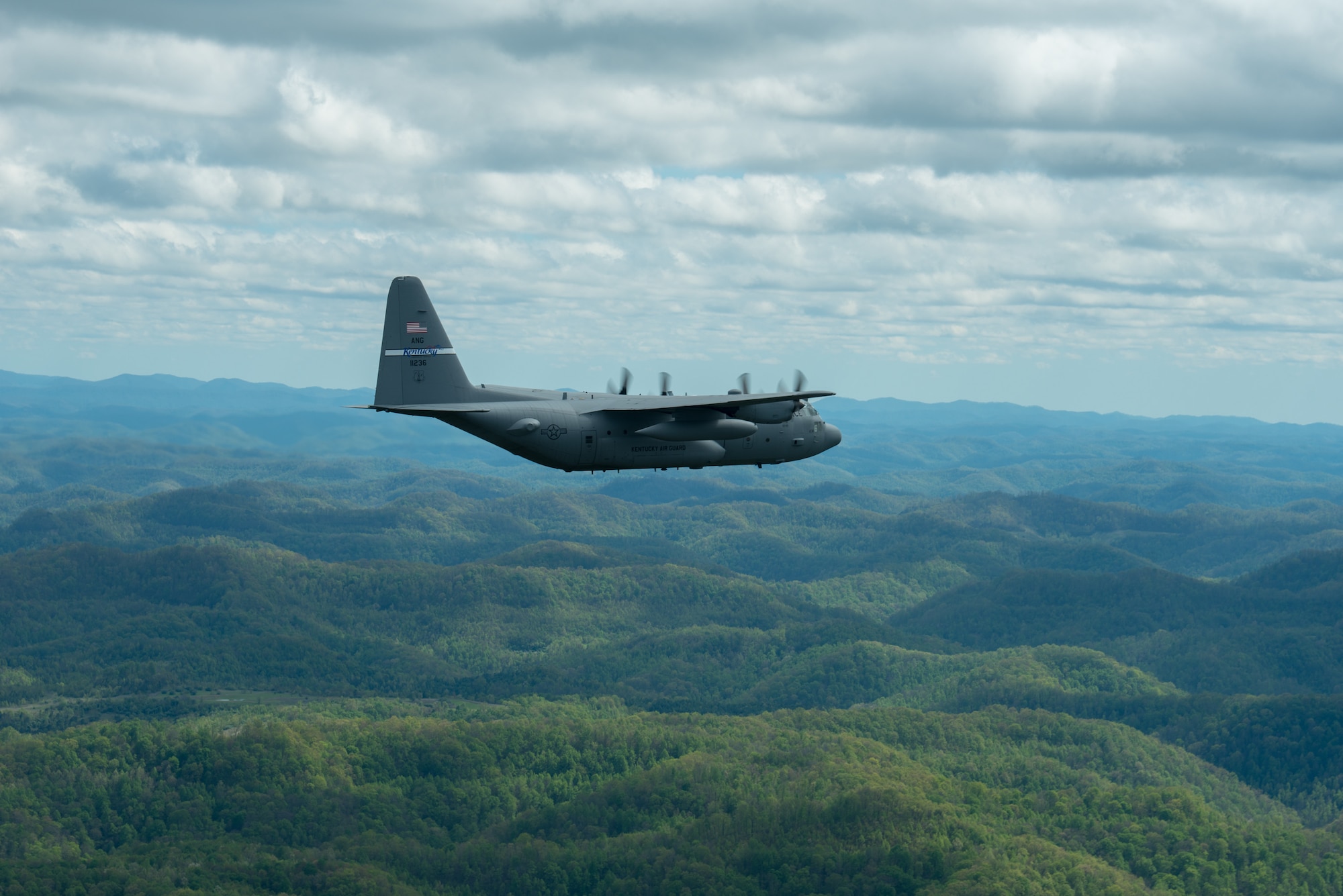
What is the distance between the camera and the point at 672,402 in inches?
3231

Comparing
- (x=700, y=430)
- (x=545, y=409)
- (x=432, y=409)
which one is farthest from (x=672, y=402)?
(x=432, y=409)

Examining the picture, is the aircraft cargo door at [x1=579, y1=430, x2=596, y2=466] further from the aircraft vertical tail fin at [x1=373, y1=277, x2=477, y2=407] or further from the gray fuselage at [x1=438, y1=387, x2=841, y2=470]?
the aircraft vertical tail fin at [x1=373, y1=277, x2=477, y2=407]

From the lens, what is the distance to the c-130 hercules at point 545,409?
80.1 metres

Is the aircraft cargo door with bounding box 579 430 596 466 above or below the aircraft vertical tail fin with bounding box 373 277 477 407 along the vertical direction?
below

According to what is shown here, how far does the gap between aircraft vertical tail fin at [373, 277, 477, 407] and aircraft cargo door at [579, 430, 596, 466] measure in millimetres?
8154

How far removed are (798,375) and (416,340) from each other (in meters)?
25.9

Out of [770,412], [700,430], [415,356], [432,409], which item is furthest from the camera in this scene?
[770,412]

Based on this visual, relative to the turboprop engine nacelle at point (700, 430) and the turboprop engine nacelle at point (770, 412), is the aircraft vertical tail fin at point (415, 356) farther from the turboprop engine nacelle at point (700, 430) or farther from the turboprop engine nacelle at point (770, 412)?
the turboprop engine nacelle at point (770, 412)

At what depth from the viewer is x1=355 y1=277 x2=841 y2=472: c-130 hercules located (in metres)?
80.1

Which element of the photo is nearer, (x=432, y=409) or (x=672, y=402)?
(x=432, y=409)

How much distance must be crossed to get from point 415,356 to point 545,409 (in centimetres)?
897

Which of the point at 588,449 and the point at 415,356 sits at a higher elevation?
the point at 415,356

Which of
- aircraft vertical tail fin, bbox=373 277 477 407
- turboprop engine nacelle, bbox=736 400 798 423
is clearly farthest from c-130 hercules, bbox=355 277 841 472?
turboprop engine nacelle, bbox=736 400 798 423

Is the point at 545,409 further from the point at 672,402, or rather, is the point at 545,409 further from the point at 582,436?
the point at 672,402
